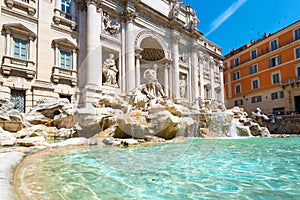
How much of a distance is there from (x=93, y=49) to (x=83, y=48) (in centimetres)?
75

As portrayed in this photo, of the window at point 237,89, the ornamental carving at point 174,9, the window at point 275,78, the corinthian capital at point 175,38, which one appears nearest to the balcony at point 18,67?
the corinthian capital at point 175,38

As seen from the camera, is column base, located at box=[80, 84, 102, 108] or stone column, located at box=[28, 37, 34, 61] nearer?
stone column, located at box=[28, 37, 34, 61]

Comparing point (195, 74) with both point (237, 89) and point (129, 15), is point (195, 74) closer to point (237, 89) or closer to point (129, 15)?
point (129, 15)

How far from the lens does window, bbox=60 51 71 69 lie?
1114cm

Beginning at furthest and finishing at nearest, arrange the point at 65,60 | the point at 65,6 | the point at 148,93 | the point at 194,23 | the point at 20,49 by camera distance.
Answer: the point at 194,23, the point at 65,6, the point at 65,60, the point at 148,93, the point at 20,49

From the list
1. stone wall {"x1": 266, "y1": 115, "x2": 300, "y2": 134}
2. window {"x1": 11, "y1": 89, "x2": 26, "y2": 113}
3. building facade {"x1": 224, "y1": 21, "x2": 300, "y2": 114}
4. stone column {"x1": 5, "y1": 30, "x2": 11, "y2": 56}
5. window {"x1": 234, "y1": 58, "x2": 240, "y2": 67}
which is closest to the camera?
stone column {"x1": 5, "y1": 30, "x2": 11, "y2": 56}

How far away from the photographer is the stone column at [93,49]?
37.0ft

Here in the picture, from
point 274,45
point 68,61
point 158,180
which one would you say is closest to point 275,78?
point 274,45

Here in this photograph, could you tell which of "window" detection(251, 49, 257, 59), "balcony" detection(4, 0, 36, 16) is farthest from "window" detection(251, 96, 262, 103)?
"balcony" detection(4, 0, 36, 16)

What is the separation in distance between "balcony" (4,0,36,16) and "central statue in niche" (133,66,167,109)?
648 centimetres

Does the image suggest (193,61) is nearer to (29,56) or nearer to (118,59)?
(118,59)

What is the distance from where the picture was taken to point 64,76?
10.9 m

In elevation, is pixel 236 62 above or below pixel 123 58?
above

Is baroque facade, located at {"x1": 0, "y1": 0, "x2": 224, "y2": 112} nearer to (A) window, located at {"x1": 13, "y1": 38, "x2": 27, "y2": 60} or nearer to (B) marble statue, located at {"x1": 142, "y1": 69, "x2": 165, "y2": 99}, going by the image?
(A) window, located at {"x1": 13, "y1": 38, "x2": 27, "y2": 60}
